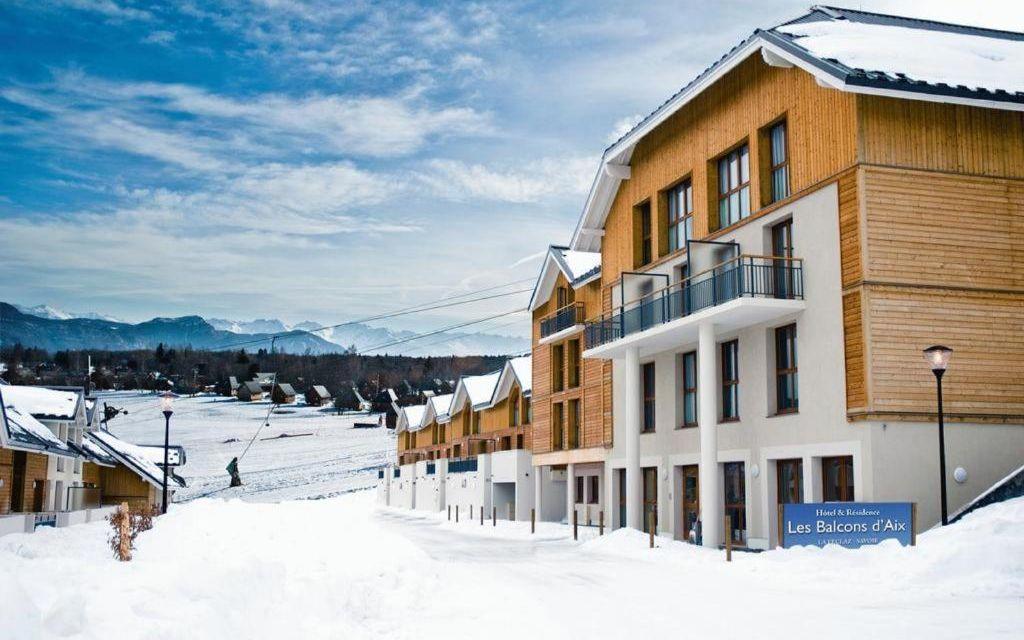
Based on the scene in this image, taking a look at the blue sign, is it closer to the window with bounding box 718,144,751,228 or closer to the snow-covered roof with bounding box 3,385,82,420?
the window with bounding box 718,144,751,228

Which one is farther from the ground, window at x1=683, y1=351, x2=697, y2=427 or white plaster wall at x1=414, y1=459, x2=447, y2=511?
window at x1=683, y1=351, x2=697, y2=427

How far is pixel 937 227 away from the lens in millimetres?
23219

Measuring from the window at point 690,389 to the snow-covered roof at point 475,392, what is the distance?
104 ft

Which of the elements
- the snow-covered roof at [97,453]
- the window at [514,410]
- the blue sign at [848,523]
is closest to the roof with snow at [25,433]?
the snow-covered roof at [97,453]

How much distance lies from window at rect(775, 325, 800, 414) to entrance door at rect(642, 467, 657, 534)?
7.83 meters

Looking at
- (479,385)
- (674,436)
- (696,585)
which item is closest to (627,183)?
(674,436)

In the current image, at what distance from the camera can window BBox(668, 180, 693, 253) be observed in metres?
31.3

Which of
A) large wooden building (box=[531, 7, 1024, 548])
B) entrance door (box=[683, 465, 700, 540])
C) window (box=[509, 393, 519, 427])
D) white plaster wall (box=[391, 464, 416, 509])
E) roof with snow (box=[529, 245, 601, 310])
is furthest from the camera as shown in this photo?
white plaster wall (box=[391, 464, 416, 509])

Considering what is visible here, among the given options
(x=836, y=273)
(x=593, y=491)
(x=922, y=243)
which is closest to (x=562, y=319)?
(x=593, y=491)

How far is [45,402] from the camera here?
49469 mm

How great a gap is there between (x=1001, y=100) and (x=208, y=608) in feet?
64.6

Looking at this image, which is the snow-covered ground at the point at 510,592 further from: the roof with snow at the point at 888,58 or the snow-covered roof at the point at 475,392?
the snow-covered roof at the point at 475,392

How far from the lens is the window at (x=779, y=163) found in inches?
1029

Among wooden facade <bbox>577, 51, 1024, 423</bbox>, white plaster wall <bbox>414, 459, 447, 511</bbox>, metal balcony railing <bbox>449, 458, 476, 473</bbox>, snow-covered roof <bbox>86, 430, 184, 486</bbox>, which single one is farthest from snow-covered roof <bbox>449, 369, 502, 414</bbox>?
wooden facade <bbox>577, 51, 1024, 423</bbox>
